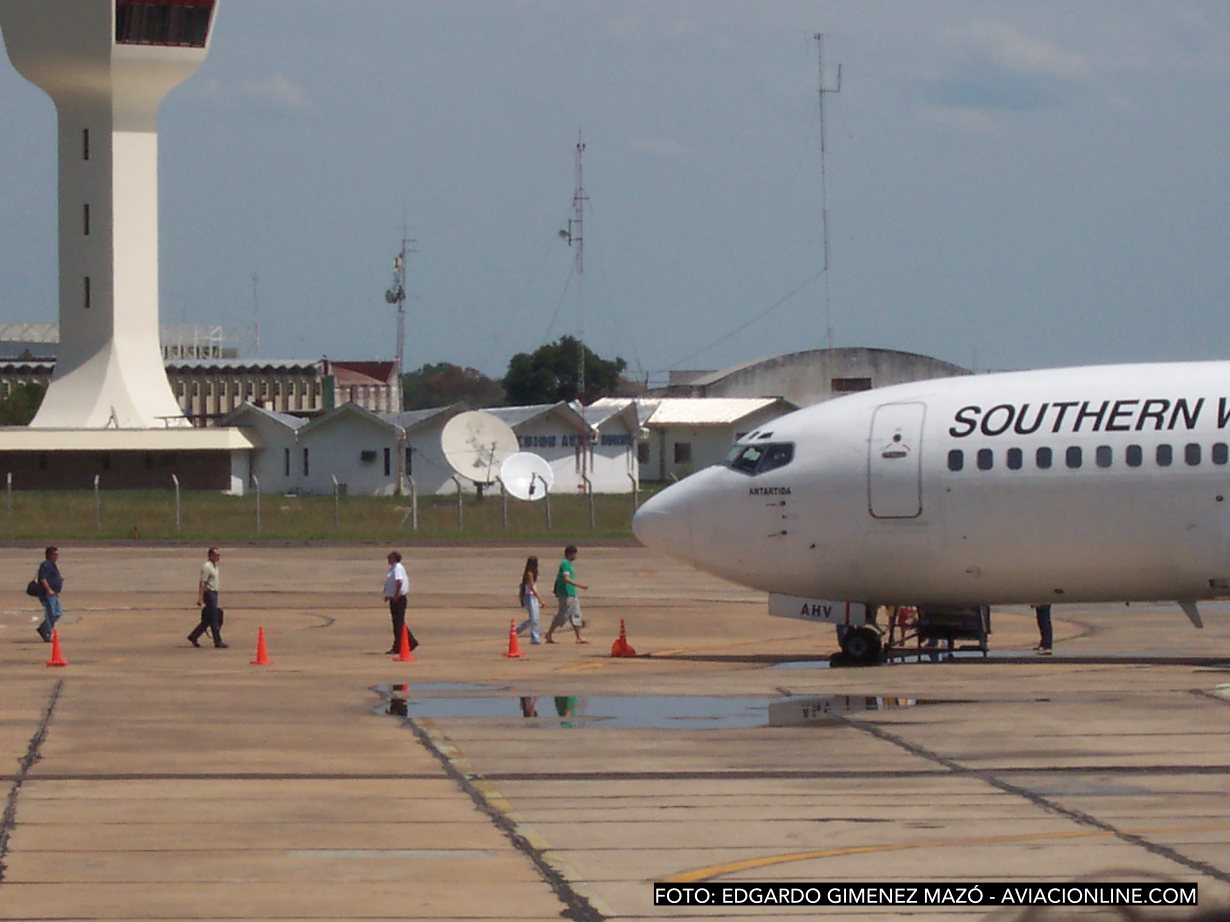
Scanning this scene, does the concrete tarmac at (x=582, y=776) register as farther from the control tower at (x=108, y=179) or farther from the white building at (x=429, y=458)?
the control tower at (x=108, y=179)

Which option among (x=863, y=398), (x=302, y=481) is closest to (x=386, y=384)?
(x=302, y=481)

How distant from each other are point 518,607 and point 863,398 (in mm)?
16071

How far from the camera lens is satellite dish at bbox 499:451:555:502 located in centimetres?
6555

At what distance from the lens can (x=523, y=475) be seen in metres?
66.4

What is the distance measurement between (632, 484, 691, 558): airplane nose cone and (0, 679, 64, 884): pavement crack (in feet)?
30.2

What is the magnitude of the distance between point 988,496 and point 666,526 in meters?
5.18

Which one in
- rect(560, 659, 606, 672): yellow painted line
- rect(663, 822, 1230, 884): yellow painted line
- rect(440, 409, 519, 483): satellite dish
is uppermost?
rect(440, 409, 519, 483): satellite dish

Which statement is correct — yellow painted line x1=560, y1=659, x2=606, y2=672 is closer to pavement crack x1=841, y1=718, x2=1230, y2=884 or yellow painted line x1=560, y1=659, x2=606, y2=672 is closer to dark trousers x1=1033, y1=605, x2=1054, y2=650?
dark trousers x1=1033, y1=605, x2=1054, y2=650

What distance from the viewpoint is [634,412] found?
341ft

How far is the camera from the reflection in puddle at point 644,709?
22.3 meters

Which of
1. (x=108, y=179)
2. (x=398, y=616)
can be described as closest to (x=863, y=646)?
(x=398, y=616)

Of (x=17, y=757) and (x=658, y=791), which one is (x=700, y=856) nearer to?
(x=658, y=791)


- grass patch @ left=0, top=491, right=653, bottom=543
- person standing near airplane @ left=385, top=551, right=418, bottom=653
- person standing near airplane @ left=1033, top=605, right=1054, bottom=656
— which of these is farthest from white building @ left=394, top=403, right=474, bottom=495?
person standing near airplane @ left=1033, top=605, right=1054, bottom=656

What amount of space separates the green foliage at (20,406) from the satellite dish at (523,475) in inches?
3117
